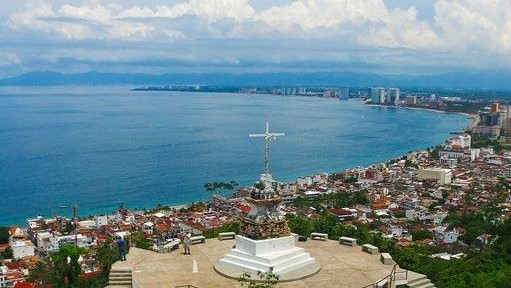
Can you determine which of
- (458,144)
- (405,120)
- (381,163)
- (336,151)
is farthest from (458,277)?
(405,120)

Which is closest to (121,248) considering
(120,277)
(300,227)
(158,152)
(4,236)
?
(120,277)

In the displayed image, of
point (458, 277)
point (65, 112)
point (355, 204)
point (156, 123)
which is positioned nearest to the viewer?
point (458, 277)

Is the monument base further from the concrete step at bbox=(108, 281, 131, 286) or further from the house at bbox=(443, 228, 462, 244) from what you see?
the house at bbox=(443, 228, 462, 244)

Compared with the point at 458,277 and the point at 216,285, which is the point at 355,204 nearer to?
the point at 458,277

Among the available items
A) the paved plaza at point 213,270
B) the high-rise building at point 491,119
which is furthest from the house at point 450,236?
the high-rise building at point 491,119

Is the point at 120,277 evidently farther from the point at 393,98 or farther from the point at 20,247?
the point at 393,98

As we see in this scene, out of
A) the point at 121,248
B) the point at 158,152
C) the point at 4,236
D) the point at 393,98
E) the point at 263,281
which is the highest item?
the point at 263,281
